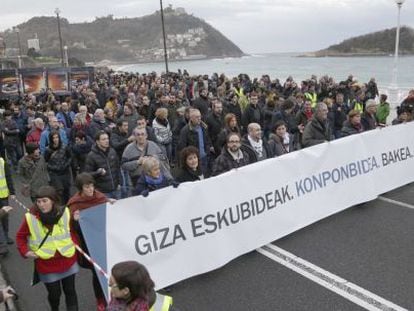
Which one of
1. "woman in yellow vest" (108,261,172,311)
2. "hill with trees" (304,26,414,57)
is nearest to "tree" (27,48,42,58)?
"hill with trees" (304,26,414,57)

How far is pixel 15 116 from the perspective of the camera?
12.2 meters

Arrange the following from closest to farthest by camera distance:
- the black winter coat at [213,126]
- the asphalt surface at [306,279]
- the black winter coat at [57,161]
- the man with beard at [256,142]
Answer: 1. the asphalt surface at [306,279]
2. the man with beard at [256,142]
3. the black winter coat at [57,161]
4. the black winter coat at [213,126]

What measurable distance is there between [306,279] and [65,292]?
2608mm

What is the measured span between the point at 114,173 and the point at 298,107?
21.3 ft

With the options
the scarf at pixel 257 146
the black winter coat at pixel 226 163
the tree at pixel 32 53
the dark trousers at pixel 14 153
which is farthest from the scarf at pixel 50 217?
the tree at pixel 32 53

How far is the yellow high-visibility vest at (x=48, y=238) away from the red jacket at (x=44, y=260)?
1.5 inches

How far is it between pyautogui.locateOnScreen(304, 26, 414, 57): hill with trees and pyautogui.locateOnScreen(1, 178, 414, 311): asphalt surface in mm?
123608

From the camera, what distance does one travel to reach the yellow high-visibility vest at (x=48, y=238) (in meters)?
4.06

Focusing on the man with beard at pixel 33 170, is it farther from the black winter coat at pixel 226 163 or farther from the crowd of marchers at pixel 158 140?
the black winter coat at pixel 226 163

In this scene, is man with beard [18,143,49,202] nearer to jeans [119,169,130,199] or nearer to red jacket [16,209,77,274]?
jeans [119,169,130,199]

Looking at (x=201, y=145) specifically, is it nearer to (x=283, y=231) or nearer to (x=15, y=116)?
(x=283, y=231)

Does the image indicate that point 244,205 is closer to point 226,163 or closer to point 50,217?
point 226,163

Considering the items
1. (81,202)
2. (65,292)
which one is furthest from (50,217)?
(65,292)

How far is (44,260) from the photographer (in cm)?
411
